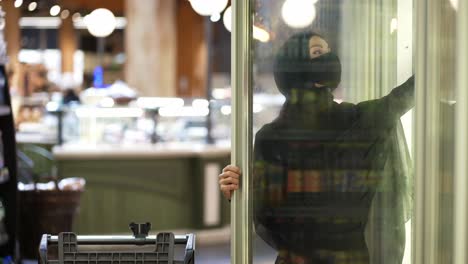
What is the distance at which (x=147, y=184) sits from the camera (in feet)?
33.0

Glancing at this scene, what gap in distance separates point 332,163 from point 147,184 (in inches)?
270

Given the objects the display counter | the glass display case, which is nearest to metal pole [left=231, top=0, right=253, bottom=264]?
the display counter

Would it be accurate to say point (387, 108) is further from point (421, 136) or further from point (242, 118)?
point (242, 118)

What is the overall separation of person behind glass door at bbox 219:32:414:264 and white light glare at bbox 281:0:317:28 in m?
0.05

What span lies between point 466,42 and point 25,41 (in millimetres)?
18376

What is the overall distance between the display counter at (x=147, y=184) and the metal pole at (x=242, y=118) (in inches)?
257

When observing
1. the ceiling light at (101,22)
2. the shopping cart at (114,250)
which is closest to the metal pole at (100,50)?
the ceiling light at (101,22)

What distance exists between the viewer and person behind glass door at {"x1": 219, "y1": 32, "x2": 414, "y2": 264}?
10.9 ft

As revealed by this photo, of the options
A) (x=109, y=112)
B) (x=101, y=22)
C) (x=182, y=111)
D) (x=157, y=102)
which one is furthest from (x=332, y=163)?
Answer: (x=101, y=22)

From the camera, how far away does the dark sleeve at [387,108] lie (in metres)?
3.27

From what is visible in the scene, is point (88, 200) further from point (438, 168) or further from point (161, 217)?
point (438, 168)

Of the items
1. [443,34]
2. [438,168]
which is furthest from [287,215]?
[443,34]

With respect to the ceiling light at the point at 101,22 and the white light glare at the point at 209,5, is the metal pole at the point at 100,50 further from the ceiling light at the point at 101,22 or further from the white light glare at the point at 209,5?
the white light glare at the point at 209,5

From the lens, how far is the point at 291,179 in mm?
3361
